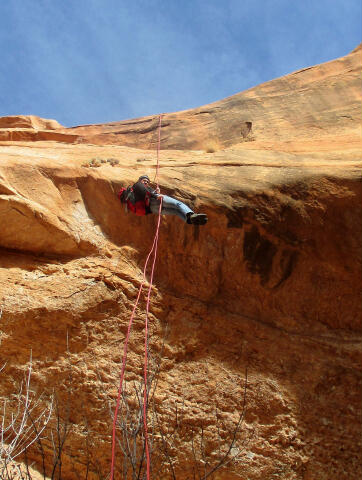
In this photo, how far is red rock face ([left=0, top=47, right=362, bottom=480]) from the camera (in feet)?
17.1

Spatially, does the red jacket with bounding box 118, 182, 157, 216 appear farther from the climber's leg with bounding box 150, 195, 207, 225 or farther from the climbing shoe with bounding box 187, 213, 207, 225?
the climbing shoe with bounding box 187, 213, 207, 225

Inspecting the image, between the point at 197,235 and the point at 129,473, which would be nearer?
the point at 129,473

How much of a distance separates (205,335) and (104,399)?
1764 millimetres

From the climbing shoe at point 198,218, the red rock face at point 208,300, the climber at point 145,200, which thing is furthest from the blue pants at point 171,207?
the red rock face at point 208,300

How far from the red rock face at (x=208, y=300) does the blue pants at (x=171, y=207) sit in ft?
2.24

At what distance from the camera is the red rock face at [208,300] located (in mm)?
5227

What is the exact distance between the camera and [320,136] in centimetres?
860

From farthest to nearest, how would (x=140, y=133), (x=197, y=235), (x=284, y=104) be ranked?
(x=140, y=133) → (x=284, y=104) → (x=197, y=235)

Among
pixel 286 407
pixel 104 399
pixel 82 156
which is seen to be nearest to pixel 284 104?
pixel 82 156

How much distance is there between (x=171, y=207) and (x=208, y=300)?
1765 millimetres

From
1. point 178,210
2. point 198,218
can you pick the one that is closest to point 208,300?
point 178,210

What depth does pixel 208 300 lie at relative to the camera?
6.46m

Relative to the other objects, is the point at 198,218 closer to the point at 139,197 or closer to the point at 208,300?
the point at 139,197

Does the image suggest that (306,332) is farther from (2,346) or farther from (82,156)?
(82,156)
